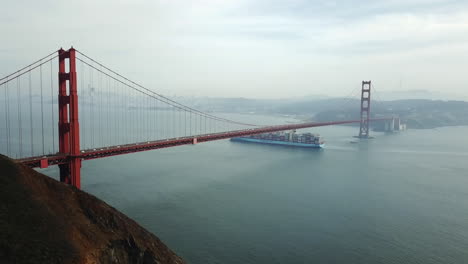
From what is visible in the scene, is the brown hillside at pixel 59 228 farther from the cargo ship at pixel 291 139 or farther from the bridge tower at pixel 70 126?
the cargo ship at pixel 291 139

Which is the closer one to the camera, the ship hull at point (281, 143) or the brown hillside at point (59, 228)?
the brown hillside at point (59, 228)

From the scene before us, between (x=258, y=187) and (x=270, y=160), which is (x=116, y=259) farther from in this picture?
(x=270, y=160)

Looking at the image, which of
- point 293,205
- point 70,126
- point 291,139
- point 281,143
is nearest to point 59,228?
point 70,126

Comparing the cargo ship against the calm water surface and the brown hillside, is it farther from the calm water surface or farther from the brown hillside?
the brown hillside

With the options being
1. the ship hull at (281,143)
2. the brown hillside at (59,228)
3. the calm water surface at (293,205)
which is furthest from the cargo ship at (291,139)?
the brown hillside at (59,228)

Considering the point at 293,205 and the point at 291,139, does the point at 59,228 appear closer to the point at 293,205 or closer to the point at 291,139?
the point at 293,205

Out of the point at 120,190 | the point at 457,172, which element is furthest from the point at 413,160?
the point at 120,190
